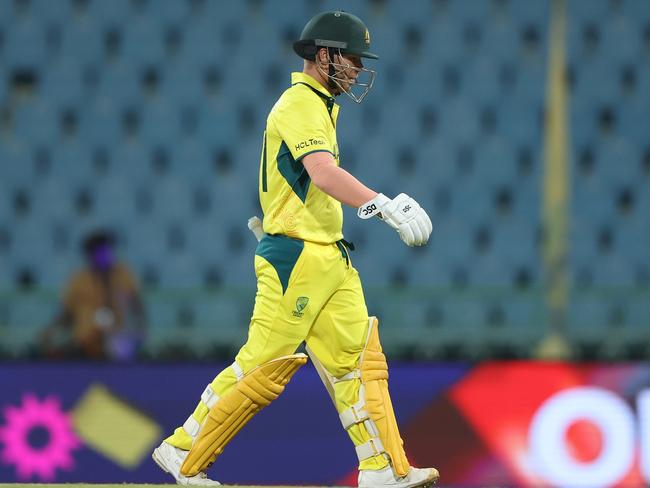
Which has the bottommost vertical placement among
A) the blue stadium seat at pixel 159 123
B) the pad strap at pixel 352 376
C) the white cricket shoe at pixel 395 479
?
the white cricket shoe at pixel 395 479

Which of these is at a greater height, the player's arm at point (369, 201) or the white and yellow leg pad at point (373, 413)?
the player's arm at point (369, 201)

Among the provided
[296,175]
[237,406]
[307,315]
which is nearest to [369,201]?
[296,175]

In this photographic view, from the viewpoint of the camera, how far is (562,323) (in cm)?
598

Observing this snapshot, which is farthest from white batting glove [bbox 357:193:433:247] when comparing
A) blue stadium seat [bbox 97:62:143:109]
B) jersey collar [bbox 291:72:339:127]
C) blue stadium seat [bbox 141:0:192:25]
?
blue stadium seat [bbox 141:0:192:25]

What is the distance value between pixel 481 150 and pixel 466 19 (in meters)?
0.69

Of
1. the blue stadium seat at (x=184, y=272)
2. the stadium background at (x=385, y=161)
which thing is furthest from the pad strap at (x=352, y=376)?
the blue stadium seat at (x=184, y=272)

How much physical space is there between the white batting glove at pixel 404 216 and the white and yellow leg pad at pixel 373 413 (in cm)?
40

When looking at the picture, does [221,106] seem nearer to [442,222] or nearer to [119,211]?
[119,211]

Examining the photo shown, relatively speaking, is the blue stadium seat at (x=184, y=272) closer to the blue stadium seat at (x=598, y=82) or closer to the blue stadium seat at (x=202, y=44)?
the blue stadium seat at (x=202, y=44)

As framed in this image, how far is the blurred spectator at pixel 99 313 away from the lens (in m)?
5.84

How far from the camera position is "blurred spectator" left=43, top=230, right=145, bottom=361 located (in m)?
5.84

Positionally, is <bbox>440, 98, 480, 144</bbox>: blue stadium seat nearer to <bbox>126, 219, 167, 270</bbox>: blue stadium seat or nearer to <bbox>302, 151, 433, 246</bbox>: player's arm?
<bbox>126, 219, 167, 270</bbox>: blue stadium seat

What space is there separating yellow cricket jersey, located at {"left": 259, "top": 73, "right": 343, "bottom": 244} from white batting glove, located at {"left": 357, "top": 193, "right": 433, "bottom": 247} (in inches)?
8.4

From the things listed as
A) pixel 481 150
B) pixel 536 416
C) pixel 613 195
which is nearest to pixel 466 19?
pixel 481 150
